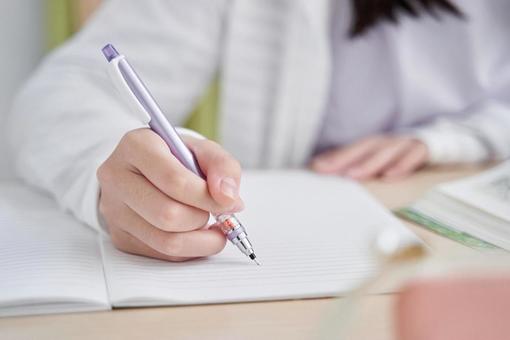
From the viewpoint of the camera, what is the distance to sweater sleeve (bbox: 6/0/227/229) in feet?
2.22

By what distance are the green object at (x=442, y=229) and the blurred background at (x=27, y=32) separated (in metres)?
0.74

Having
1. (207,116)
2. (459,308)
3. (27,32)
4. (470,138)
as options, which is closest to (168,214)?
(459,308)

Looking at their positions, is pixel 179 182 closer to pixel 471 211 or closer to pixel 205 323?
pixel 205 323

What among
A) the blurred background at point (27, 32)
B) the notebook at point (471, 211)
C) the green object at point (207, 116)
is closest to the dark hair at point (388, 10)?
the notebook at point (471, 211)

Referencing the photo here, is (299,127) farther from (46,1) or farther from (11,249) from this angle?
(46,1)

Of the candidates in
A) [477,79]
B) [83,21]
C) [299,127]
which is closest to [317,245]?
[299,127]

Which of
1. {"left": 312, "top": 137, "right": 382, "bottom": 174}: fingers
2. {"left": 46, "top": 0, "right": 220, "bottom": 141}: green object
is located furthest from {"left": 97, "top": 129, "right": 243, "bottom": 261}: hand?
{"left": 46, "top": 0, "right": 220, "bottom": 141}: green object

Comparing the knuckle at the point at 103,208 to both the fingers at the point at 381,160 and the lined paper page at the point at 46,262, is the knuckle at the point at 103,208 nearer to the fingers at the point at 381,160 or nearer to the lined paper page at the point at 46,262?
the lined paper page at the point at 46,262

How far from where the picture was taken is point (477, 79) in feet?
3.18

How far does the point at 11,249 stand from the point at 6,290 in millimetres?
80

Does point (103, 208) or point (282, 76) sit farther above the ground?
point (282, 76)

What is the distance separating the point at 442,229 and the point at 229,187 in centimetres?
21

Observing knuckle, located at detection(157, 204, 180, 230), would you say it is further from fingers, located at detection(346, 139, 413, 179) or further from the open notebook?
fingers, located at detection(346, 139, 413, 179)

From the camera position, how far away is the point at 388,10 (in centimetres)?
91
